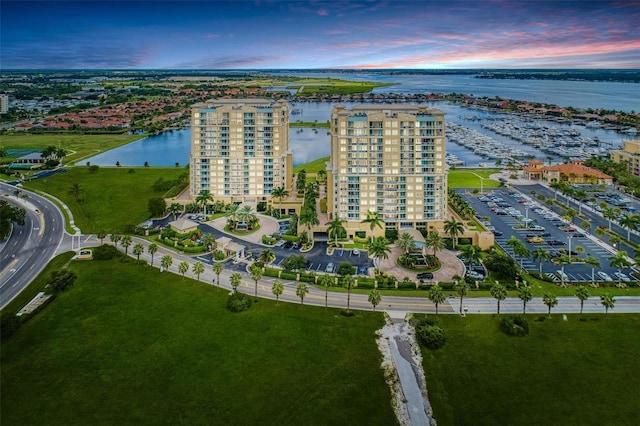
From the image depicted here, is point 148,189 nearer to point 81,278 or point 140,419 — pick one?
point 81,278

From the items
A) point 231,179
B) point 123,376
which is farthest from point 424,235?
point 123,376

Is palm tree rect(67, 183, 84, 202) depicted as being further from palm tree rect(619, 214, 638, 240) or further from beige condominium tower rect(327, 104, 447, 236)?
palm tree rect(619, 214, 638, 240)

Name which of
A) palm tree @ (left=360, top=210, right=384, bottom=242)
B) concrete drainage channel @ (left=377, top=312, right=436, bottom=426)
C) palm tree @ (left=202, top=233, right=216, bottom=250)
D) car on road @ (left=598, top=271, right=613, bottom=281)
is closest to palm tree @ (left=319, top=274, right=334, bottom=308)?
concrete drainage channel @ (left=377, top=312, right=436, bottom=426)

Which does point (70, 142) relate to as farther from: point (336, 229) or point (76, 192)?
point (336, 229)

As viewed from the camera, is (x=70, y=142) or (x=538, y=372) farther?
(x=70, y=142)

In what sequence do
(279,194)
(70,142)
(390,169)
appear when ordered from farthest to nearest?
(70,142) < (279,194) < (390,169)

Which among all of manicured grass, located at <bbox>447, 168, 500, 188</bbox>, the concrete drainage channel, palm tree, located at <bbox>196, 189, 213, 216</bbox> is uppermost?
manicured grass, located at <bbox>447, 168, 500, 188</bbox>

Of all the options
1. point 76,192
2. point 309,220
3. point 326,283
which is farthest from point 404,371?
point 76,192
